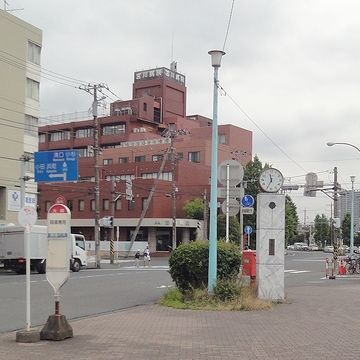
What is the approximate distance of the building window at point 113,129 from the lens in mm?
96819

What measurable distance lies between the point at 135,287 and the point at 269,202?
8.63m

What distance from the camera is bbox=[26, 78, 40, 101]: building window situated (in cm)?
4577

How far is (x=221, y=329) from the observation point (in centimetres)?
1130

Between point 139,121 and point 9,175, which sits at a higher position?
point 139,121

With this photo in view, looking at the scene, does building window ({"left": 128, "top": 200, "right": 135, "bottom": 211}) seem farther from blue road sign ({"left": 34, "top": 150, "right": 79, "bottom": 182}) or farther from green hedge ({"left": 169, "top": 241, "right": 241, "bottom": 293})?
green hedge ({"left": 169, "top": 241, "right": 241, "bottom": 293})

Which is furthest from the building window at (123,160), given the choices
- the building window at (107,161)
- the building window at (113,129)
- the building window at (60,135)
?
the building window at (60,135)

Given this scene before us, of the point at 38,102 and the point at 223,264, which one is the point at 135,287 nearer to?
the point at 223,264

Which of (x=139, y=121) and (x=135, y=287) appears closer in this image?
(x=135, y=287)

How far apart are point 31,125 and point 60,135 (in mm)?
59896

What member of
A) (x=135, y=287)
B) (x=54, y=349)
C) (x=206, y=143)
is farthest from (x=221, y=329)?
(x=206, y=143)

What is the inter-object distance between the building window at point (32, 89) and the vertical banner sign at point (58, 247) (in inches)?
1485

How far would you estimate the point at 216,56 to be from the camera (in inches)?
610

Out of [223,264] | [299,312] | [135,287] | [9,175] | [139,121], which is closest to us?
[299,312]

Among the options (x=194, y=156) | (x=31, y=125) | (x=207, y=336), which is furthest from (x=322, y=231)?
(x=207, y=336)
